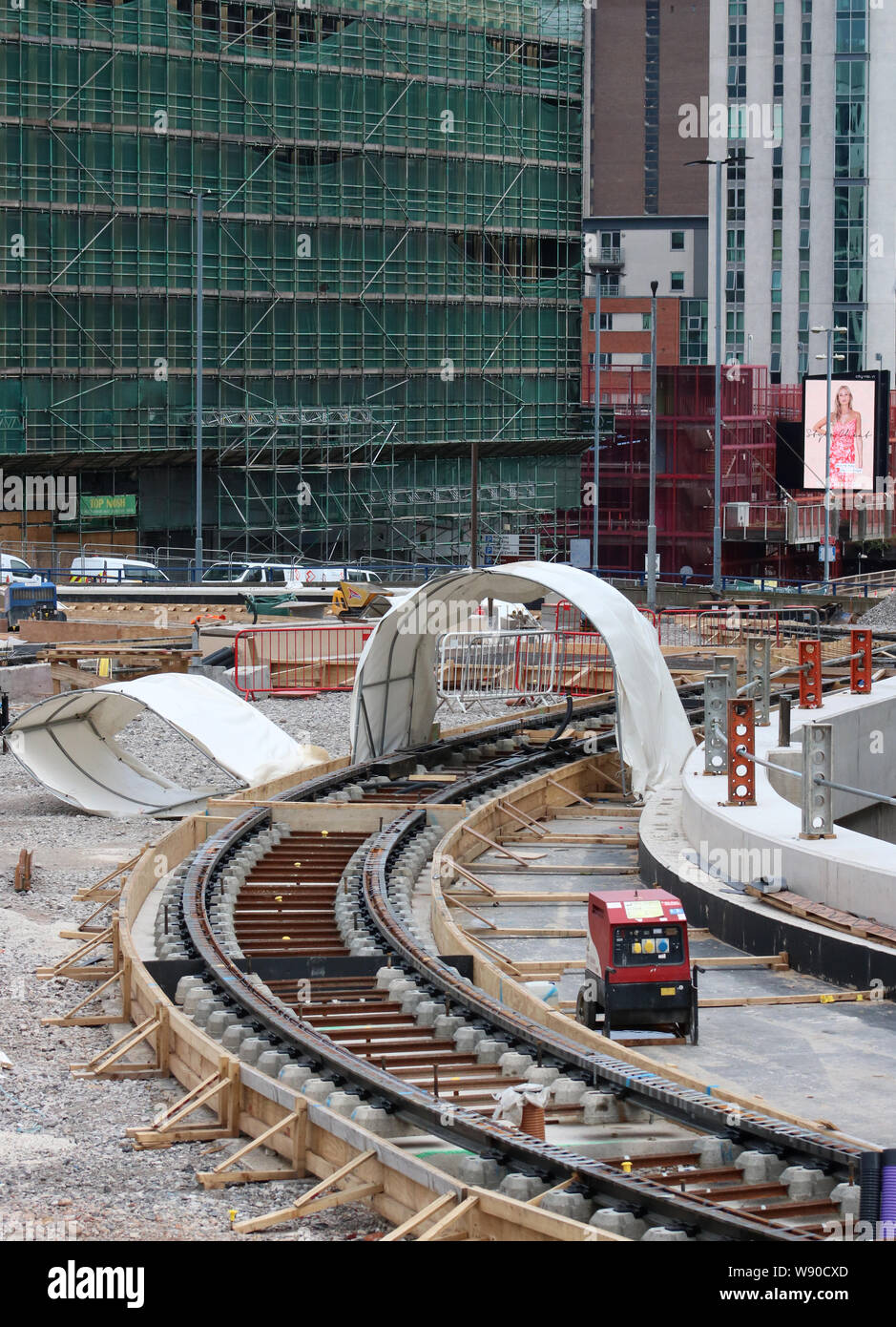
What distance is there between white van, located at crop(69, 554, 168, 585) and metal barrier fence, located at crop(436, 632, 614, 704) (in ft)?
60.8

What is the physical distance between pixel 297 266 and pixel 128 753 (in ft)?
147

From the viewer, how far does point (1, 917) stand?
19062 mm

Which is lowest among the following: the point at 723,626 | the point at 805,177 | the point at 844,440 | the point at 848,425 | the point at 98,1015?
the point at 98,1015

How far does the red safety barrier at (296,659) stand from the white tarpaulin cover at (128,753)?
7.88 meters

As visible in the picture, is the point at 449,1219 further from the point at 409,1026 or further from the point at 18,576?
the point at 18,576

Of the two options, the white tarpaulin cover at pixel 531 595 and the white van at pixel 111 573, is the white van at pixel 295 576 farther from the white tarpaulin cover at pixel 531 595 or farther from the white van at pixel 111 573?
the white tarpaulin cover at pixel 531 595

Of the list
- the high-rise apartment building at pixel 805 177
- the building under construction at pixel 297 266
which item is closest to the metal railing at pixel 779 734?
the building under construction at pixel 297 266

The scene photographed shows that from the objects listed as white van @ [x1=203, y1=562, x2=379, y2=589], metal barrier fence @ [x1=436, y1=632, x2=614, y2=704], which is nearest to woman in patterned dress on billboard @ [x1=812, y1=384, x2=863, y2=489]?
white van @ [x1=203, y1=562, x2=379, y2=589]

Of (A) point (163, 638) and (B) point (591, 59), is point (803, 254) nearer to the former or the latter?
(B) point (591, 59)

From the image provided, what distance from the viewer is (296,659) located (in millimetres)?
38656

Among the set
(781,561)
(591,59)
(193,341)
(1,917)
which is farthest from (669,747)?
(591,59)

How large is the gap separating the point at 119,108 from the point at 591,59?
6648 centimetres

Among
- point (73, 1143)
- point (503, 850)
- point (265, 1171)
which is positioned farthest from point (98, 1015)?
point (503, 850)

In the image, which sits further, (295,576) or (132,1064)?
(295,576)
